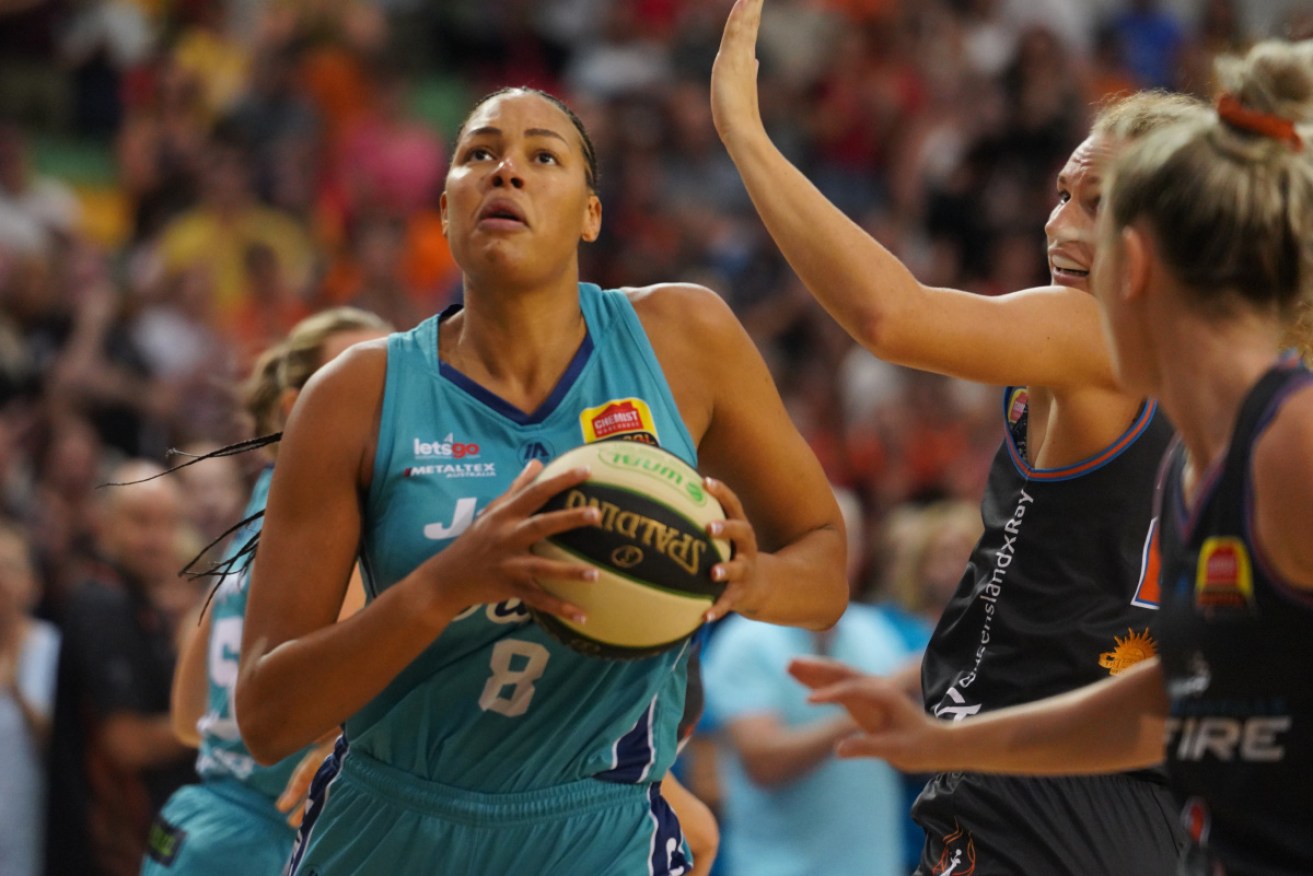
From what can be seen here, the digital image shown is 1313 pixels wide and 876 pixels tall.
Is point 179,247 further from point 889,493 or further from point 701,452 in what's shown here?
point 701,452

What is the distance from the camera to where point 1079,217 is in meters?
3.61

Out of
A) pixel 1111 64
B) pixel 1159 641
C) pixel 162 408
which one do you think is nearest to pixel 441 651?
pixel 1159 641

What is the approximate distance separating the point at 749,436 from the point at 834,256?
18.1 inches

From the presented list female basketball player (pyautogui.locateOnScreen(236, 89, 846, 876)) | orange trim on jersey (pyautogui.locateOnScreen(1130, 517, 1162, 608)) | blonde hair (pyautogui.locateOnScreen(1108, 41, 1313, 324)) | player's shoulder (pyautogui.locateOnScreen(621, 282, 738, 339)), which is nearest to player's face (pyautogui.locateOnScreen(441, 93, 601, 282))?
female basketball player (pyautogui.locateOnScreen(236, 89, 846, 876))

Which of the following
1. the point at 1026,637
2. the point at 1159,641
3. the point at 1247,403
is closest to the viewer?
the point at 1247,403

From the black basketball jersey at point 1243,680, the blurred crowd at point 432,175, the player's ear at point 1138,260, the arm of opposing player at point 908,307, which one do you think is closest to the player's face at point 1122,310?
the player's ear at point 1138,260

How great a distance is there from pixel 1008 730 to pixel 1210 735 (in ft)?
1.24

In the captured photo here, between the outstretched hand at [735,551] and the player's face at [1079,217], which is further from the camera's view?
the player's face at [1079,217]

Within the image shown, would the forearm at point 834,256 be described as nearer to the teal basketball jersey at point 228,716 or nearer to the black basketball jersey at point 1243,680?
the black basketball jersey at point 1243,680

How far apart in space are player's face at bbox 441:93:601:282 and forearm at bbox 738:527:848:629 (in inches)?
28.4

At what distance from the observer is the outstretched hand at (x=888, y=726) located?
2.77 metres

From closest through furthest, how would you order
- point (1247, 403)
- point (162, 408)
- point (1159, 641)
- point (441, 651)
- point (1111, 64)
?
point (1247, 403)
point (1159, 641)
point (441, 651)
point (162, 408)
point (1111, 64)

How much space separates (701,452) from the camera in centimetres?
368

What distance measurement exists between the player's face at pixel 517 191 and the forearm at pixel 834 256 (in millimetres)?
358
